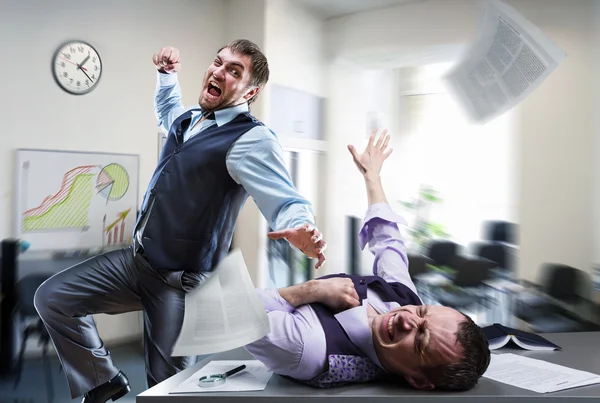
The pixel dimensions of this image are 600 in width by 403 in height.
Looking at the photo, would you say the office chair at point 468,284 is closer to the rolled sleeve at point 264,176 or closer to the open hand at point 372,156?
the open hand at point 372,156

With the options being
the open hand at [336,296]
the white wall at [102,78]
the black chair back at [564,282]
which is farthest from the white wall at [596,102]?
the open hand at [336,296]

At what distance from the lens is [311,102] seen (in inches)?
147

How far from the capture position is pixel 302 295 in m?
1.27

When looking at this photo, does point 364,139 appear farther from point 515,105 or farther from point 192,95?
point 192,95

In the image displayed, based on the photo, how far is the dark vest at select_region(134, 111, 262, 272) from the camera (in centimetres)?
160

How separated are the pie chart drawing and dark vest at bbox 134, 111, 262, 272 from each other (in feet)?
3.35

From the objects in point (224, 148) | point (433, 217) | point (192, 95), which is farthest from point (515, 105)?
point (224, 148)

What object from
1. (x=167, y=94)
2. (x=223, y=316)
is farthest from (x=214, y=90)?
(x=223, y=316)

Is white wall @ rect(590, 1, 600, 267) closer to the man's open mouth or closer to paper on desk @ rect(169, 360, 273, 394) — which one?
the man's open mouth

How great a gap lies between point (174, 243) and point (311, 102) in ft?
7.56

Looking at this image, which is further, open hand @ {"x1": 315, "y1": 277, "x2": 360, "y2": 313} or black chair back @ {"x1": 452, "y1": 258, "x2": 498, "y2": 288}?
black chair back @ {"x1": 452, "y1": 258, "x2": 498, "y2": 288}

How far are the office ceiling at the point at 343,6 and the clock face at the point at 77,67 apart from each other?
1.68 meters

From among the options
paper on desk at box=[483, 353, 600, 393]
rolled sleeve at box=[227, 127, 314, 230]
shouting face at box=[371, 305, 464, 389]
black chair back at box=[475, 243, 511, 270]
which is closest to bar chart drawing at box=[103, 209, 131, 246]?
rolled sleeve at box=[227, 127, 314, 230]

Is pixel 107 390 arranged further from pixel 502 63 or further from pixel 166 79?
pixel 502 63
